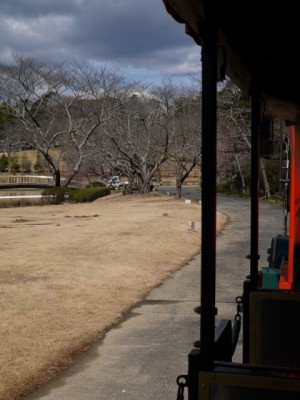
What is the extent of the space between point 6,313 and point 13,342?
48.6 inches

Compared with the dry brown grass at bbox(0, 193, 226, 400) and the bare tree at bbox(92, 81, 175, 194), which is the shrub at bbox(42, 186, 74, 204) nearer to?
the bare tree at bbox(92, 81, 175, 194)

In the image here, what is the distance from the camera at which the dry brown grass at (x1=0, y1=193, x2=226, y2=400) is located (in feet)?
18.2

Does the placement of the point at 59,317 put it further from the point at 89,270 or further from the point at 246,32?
the point at 246,32

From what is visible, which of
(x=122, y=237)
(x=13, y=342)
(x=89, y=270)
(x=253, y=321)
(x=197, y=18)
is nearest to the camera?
(x=197, y=18)

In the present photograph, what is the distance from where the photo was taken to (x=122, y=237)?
603 inches

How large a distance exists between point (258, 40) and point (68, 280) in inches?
281

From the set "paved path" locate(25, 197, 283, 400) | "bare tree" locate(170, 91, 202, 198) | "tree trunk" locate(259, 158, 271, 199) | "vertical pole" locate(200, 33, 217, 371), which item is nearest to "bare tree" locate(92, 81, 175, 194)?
"bare tree" locate(170, 91, 202, 198)

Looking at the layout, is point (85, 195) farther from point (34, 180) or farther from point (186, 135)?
point (34, 180)

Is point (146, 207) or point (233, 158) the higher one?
point (233, 158)

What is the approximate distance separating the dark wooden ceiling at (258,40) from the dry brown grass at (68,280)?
3.31 meters

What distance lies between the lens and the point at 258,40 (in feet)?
9.53

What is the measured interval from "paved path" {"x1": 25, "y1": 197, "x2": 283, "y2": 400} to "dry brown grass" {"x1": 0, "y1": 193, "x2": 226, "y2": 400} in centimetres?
21

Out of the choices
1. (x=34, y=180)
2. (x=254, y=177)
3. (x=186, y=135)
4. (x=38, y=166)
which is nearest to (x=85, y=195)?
(x=186, y=135)

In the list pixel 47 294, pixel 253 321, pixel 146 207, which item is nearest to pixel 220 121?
pixel 146 207
